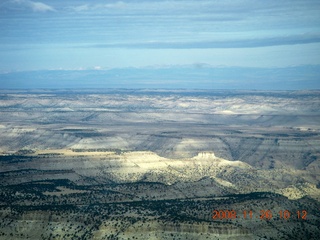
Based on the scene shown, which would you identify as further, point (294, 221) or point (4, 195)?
point (4, 195)

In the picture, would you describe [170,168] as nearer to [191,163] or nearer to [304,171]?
[191,163]

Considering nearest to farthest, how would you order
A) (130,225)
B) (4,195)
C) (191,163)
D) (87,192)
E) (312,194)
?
(130,225) < (4,195) < (87,192) < (312,194) < (191,163)

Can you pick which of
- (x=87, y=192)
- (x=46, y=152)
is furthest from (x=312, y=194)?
(x=46, y=152)

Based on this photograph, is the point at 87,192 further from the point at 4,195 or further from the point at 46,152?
the point at 46,152

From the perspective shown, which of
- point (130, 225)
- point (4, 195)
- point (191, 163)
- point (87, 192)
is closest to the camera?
point (130, 225)

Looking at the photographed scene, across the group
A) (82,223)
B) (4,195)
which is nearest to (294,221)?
(82,223)

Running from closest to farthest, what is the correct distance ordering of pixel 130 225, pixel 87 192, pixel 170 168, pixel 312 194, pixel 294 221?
1. pixel 130 225
2. pixel 294 221
3. pixel 87 192
4. pixel 312 194
5. pixel 170 168
